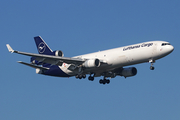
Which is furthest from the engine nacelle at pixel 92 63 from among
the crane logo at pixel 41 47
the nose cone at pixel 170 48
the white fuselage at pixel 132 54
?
the crane logo at pixel 41 47

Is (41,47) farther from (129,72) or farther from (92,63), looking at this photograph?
(129,72)

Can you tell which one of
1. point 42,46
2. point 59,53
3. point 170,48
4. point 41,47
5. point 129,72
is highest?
point 42,46

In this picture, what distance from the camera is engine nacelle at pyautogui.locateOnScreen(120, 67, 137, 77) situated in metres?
65.2

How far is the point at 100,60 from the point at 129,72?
7.64 metres

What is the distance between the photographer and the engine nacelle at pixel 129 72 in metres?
65.2

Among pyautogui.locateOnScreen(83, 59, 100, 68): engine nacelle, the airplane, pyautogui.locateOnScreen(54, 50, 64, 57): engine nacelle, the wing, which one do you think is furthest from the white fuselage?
pyautogui.locateOnScreen(54, 50, 64, 57): engine nacelle

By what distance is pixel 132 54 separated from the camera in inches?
2254

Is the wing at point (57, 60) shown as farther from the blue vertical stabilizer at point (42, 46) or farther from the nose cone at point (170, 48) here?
the nose cone at point (170, 48)

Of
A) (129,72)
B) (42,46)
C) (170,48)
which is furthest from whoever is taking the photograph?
(42,46)

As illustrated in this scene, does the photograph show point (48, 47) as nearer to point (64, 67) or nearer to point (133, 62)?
point (64, 67)

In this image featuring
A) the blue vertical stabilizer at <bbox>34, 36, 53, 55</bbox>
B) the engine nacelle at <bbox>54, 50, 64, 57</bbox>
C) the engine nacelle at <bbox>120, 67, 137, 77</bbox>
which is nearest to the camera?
the engine nacelle at <bbox>54, 50, 64, 57</bbox>

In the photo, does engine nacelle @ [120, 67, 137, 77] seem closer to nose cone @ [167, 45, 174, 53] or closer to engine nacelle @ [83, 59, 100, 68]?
engine nacelle @ [83, 59, 100, 68]

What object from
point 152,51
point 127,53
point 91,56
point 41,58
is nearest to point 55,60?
point 41,58

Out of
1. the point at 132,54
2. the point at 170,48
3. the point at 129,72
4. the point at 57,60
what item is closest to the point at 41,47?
the point at 57,60
